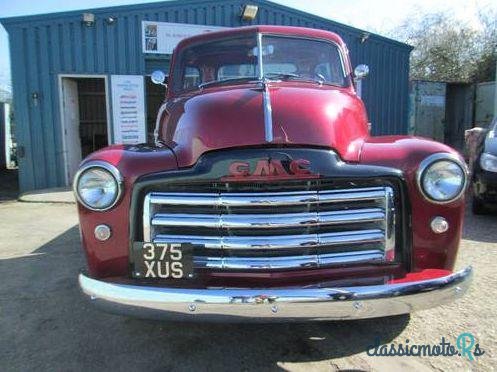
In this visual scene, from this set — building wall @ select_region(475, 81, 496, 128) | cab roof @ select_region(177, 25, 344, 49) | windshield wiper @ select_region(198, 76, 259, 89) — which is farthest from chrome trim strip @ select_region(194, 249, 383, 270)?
building wall @ select_region(475, 81, 496, 128)

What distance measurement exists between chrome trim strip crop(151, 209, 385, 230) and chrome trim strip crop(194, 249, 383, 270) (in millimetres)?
171

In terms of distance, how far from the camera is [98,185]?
263 cm

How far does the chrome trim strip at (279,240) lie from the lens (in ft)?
8.20

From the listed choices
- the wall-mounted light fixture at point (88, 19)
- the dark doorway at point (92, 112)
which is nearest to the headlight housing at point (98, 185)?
the wall-mounted light fixture at point (88, 19)

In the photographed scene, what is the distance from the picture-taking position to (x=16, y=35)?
9391 millimetres

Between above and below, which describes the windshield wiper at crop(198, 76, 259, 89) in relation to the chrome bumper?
above

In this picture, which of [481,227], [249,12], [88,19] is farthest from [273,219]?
[249,12]

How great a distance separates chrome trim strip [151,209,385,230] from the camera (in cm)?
248

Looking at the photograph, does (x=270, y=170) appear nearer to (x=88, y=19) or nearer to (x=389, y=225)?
(x=389, y=225)

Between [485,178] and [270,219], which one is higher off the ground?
[270,219]

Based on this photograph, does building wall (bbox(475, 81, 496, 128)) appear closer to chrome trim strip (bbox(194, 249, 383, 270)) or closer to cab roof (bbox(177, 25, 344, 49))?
cab roof (bbox(177, 25, 344, 49))

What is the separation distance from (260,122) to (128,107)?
8.17m

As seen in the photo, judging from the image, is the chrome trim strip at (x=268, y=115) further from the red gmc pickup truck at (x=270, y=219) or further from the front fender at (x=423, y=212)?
the front fender at (x=423, y=212)

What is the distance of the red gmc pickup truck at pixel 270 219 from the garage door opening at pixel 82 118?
7.89 meters
